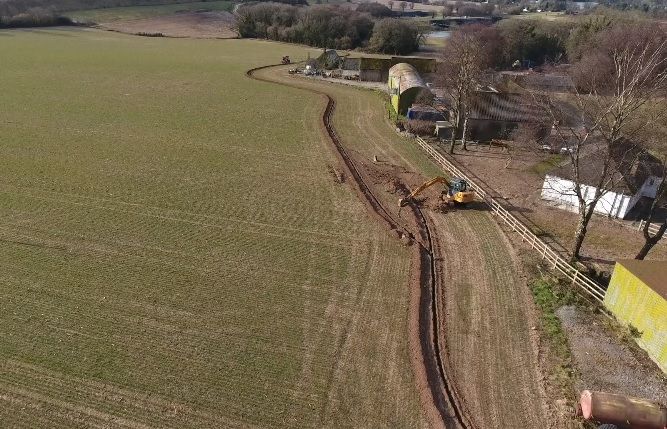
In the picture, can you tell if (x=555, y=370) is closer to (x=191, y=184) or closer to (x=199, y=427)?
(x=199, y=427)

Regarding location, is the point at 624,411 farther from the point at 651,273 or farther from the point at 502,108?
the point at 502,108

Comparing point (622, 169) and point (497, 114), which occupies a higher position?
point (497, 114)

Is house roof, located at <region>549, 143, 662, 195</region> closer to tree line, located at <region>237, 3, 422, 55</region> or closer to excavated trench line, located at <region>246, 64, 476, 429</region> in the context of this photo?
excavated trench line, located at <region>246, 64, 476, 429</region>

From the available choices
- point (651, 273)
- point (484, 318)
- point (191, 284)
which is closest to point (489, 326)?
point (484, 318)

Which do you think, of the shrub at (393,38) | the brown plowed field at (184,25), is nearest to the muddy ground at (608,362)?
the shrub at (393,38)

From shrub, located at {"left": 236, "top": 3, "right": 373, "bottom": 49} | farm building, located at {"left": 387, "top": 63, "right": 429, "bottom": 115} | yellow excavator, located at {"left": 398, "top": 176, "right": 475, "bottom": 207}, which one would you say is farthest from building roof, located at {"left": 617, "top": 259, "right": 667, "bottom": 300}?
shrub, located at {"left": 236, "top": 3, "right": 373, "bottom": 49}
